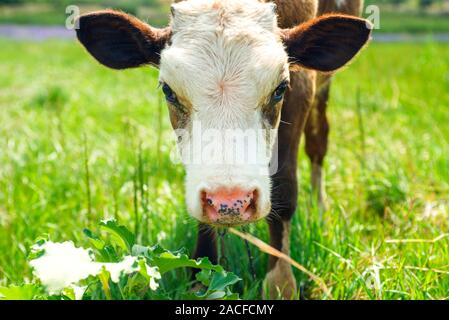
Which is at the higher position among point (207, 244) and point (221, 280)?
point (221, 280)

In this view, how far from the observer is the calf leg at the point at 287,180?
3.11m

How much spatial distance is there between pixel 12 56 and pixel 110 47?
1451cm

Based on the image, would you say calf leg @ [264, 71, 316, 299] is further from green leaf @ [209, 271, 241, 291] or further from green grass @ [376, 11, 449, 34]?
green grass @ [376, 11, 449, 34]

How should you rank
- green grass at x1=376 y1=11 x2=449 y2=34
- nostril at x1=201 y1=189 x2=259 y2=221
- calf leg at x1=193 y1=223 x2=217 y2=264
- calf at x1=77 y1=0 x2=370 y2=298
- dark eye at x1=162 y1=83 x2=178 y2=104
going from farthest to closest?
green grass at x1=376 y1=11 x2=449 y2=34, calf leg at x1=193 y1=223 x2=217 y2=264, dark eye at x1=162 y1=83 x2=178 y2=104, calf at x1=77 y1=0 x2=370 y2=298, nostril at x1=201 y1=189 x2=259 y2=221

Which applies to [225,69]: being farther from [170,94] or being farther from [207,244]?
[207,244]

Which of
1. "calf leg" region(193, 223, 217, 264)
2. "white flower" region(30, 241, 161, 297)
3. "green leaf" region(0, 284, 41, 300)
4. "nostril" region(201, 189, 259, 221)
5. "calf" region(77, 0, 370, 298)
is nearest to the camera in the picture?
"white flower" region(30, 241, 161, 297)

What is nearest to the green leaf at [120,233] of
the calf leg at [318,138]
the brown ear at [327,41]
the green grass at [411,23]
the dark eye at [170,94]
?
the dark eye at [170,94]

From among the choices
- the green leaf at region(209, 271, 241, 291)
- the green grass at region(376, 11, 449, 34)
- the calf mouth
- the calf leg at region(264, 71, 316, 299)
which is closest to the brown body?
the calf leg at region(264, 71, 316, 299)

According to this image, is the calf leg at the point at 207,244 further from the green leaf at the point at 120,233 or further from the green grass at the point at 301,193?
the green leaf at the point at 120,233

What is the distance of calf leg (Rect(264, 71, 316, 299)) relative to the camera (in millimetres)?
3109

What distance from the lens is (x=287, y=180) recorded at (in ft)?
10.8

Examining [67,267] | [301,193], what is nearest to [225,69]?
[67,267]

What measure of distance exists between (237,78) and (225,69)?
0.21ft

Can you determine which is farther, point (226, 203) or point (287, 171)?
point (287, 171)
